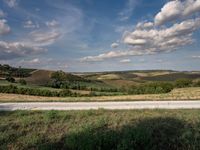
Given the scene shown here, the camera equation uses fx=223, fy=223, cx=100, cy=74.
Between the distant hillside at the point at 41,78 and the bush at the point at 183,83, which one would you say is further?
the distant hillside at the point at 41,78

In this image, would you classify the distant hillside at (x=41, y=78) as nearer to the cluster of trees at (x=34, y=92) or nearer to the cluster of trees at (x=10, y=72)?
the cluster of trees at (x=10, y=72)

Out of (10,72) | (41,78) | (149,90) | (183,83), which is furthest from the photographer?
(10,72)

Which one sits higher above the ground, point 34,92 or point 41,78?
point 41,78

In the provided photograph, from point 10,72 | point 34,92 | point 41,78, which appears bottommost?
point 34,92

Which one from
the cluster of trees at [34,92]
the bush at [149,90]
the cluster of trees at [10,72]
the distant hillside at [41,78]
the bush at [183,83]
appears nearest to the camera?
the cluster of trees at [34,92]

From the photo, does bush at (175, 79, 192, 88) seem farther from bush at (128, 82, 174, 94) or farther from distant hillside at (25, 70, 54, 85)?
distant hillside at (25, 70, 54, 85)

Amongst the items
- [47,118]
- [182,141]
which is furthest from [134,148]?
[47,118]

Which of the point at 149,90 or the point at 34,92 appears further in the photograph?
the point at 149,90

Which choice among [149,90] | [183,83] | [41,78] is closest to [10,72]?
[41,78]

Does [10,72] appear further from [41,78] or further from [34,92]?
[34,92]

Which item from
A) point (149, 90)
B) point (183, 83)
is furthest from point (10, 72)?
point (183, 83)

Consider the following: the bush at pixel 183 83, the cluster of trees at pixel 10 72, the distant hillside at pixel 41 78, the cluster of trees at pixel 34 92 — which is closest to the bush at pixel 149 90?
the bush at pixel 183 83

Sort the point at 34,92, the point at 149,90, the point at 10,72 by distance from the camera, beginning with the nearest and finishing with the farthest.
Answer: the point at 34,92 < the point at 149,90 < the point at 10,72

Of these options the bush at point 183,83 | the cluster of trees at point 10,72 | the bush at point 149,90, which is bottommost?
the bush at point 149,90
